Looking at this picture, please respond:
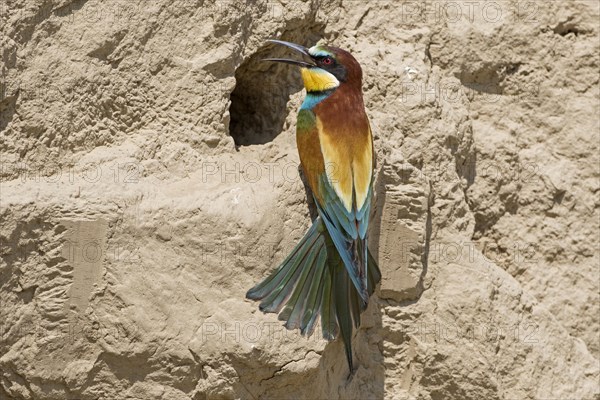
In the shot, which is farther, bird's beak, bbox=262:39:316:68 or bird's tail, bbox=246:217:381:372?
bird's beak, bbox=262:39:316:68

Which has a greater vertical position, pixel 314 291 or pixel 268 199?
pixel 268 199

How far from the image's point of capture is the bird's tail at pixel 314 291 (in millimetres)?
2111

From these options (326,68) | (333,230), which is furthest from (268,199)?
(326,68)

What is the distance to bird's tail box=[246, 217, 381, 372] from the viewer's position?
6.93 ft

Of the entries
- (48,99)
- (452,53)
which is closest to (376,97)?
(452,53)

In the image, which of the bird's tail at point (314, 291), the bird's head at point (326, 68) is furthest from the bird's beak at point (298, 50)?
the bird's tail at point (314, 291)

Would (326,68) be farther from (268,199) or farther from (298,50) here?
(268,199)

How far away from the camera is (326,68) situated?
2287mm

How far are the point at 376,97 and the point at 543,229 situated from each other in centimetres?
55

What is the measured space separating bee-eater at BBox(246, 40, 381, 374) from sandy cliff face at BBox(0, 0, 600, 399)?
0.04 m

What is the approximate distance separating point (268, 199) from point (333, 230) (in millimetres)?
148

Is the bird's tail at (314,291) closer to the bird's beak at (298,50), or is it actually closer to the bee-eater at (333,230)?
the bee-eater at (333,230)

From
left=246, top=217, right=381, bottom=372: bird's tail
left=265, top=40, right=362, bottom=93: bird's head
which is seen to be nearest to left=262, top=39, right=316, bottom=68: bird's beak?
left=265, top=40, right=362, bottom=93: bird's head

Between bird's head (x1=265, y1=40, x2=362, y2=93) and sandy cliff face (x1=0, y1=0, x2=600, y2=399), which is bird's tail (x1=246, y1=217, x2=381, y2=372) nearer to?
sandy cliff face (x1=0, y1=0, x2=600, y2=399)
